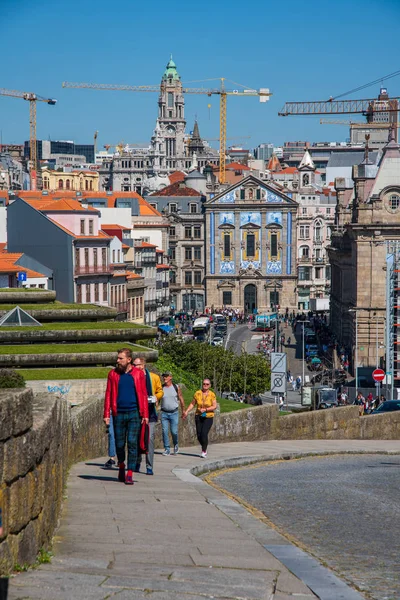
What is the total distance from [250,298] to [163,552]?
149952mm

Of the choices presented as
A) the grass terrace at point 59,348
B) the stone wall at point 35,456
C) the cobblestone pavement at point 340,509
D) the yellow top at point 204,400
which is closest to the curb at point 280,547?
the cobblestone pavement at point 340,509

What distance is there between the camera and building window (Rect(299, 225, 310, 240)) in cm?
17675

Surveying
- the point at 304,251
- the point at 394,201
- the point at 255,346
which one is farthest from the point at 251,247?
the point at 394,201

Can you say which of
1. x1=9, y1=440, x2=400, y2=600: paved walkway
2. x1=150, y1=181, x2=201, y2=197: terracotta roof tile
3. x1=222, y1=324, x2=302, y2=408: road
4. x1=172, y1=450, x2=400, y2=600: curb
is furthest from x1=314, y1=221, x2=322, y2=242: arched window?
x1=9, y1=440, x2=400, y2=600: paved walkway

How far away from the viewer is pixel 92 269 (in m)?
79.4

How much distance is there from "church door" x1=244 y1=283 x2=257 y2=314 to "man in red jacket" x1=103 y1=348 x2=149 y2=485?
143975 millimetres

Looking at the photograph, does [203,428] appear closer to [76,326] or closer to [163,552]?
[76,326]

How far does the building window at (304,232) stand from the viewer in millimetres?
176750

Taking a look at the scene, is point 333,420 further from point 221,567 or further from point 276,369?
point 221,567

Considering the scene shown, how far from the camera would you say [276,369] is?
130ft

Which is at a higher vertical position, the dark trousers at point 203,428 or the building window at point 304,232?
the building window at point 304,232

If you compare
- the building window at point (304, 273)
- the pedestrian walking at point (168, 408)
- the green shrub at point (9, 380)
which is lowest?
the pedestrian walking at point (168, 408)

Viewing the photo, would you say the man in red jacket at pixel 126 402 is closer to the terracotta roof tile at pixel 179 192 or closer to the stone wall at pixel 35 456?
the stone wall at pixel 35 456

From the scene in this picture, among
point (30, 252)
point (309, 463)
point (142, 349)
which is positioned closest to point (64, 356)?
point (142, 349)
